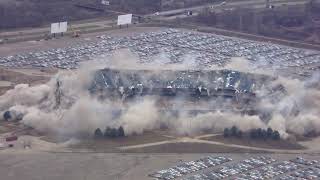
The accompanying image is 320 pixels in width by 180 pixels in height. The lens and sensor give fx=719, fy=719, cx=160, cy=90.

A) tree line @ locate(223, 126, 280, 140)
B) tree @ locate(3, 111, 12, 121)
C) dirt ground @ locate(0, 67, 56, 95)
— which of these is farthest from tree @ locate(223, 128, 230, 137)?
dirt ground @ locate(0, 67, 56, 95)

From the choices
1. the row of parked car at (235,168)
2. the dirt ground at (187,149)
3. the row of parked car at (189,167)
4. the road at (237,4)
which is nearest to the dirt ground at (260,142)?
the dirt ground at (187,149)

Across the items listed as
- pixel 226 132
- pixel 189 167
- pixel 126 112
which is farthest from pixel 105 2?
pixel 189 167

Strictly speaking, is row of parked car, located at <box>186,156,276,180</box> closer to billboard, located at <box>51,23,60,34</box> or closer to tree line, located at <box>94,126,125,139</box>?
tree line, located at <box>94,126,125,139</box>

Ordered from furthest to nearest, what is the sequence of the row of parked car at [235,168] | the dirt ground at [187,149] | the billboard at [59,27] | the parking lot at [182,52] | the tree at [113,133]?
the billboard at [59,27]
the parking lot at [182,52]
the tree at [113,133]
the dirt ground at [187,149]
the row of parked car at [235,168]

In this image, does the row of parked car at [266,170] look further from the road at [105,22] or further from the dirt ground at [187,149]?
the road at [105,22]

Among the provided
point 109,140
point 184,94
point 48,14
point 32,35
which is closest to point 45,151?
point 109,140

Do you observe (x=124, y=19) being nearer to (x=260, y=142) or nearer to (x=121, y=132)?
(x=121, y=132)
